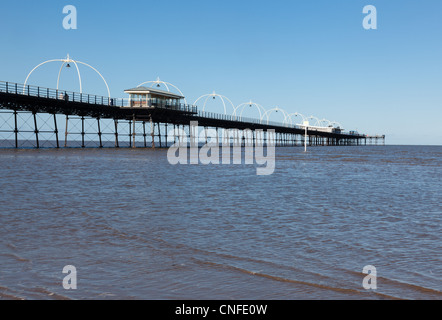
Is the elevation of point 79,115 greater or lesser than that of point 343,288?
greater

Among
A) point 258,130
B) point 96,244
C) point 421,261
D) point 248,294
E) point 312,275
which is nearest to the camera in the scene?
point 248,294

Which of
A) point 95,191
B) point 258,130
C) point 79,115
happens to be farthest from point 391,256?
point 258,130

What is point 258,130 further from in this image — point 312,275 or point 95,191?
point 312,275

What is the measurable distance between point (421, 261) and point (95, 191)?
37.0ft

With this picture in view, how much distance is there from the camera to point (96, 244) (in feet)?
24.8

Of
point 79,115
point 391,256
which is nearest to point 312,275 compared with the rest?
point 391,256

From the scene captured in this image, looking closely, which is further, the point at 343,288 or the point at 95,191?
the point at 95,191

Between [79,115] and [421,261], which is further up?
[79,115]

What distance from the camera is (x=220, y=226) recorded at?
938 cm
